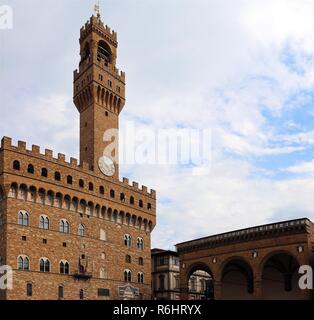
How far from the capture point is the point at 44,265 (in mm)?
48312

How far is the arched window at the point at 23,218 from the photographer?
1861 inches

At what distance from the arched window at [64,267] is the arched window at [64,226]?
11.1ft

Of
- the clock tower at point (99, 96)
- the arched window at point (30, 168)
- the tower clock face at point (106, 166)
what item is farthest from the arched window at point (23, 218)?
the tower clock face at point (106, 166)

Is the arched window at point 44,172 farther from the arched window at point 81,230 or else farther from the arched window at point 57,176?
the arched window at point 81,230

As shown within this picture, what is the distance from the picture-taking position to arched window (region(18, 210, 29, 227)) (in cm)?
4728

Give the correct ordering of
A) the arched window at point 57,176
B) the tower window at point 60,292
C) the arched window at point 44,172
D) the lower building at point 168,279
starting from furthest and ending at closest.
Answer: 1. the lower building at point 168,279
2. the arched window at point 57,176
3. the arched window at point 44,172
4. the tower window at point 60,292

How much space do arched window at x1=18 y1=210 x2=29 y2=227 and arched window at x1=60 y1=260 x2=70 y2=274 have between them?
6.20 meters

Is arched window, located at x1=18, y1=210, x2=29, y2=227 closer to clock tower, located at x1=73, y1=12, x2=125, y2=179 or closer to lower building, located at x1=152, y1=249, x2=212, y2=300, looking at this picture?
clock tower, located at x1=73, y1=12, x2=125, y2=179

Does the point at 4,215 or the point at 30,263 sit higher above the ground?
the point at 4,215

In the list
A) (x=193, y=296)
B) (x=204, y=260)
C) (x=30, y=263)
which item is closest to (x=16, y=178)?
(x=30, y=263)

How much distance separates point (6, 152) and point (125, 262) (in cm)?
2088

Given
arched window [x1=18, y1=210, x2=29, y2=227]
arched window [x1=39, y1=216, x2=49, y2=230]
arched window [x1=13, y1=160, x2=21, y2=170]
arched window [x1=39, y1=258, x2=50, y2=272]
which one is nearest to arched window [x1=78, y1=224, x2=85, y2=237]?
arched window [x1=39, y1=216, x2=49, y2=230]
